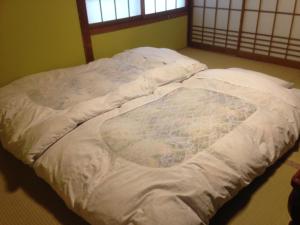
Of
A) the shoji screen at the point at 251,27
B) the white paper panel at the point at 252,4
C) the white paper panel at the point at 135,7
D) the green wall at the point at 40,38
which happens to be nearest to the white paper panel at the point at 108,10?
the green wall at the point at 40,38

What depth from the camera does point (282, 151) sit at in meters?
2.00

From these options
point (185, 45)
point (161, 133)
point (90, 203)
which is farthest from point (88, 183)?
point (185, 45)

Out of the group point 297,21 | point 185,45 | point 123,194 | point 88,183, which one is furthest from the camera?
point 185,45

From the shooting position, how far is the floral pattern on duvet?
1647mm

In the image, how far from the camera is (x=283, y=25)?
12.8ft

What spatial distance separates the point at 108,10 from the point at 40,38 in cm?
106

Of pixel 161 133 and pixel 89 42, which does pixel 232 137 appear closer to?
pixel 161 133

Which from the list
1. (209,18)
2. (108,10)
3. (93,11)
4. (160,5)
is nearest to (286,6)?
(209,18)

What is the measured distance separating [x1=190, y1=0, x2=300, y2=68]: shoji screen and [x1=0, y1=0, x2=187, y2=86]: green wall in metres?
1.81

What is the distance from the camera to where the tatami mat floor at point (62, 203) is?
175cm

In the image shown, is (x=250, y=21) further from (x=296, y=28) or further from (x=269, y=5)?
(x=296, y=28)

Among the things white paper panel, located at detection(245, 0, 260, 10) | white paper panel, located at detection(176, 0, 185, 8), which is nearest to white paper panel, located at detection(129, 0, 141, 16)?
white paper panel, located at detection(176, 0, 185, 8)

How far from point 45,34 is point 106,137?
173 cm

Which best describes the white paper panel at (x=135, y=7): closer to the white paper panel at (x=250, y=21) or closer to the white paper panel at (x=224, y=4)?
the white paper panel at (x=224, y=4)
